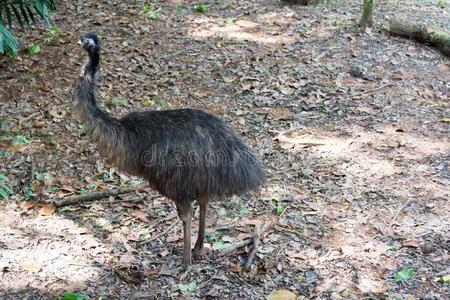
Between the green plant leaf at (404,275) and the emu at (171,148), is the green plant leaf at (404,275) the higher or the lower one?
the lower one

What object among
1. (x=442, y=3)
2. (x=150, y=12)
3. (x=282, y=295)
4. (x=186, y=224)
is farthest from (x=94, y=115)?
(x=442, y=3)

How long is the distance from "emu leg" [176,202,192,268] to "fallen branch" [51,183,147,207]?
1177 mm

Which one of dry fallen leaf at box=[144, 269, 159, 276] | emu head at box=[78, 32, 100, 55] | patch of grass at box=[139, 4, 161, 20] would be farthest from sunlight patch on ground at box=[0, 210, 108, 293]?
patch of grass at box=[139, 4, 161, 20]

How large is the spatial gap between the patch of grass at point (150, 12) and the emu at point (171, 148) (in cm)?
510

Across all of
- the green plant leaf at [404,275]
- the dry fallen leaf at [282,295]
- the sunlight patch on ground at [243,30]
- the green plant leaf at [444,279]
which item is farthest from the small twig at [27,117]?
the green plant leaf at [444,279]

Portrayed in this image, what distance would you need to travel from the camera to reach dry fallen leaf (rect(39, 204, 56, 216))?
491 cm

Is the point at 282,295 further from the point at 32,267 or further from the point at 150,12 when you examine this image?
the point at 150,12

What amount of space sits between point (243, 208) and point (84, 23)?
4.55 m

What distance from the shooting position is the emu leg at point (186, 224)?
404 centimetres

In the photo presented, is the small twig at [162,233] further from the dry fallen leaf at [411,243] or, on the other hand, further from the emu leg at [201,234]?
the dry fallen leaf at [411,243]

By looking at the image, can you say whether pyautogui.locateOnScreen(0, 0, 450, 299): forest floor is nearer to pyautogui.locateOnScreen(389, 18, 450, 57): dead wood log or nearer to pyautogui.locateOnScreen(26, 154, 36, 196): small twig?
pyautogui.locateOnScreen(26, 154, 36, 196): small twig

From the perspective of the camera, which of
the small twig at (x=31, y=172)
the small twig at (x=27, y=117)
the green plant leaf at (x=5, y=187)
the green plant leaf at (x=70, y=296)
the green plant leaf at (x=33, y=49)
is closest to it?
the green plant leaf at (x=70, y=296)

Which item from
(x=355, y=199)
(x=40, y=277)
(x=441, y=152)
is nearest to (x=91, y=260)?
(x=40, y=277)

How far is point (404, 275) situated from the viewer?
423cm
